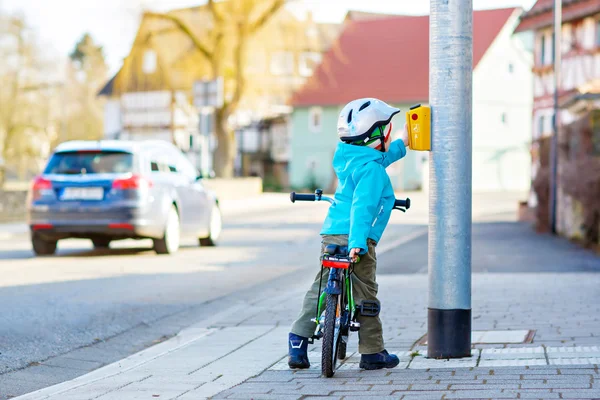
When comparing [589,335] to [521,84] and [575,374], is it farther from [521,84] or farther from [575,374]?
[521,84]

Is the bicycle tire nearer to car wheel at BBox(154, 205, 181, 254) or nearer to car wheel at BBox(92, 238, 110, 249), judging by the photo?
car wheel at BBox(154, 205, 181, 254)

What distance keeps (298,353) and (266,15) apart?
A: 128ft

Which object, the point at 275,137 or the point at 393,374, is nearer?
the point at 393,374

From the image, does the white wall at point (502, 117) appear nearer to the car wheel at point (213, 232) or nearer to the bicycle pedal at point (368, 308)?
the car wheel at point (213, 232)

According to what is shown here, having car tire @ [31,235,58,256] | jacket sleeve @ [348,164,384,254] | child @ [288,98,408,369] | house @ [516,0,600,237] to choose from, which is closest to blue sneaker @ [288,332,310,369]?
child @ [288,98,408,369]

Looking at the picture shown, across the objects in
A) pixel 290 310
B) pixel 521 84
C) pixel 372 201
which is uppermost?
pixel 521 84

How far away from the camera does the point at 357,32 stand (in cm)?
7419

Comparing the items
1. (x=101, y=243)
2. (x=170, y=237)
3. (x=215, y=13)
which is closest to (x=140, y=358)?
(x=170, y=237)

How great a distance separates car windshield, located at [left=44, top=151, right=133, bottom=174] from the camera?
1595 centimetres

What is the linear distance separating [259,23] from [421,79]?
25.3 meters

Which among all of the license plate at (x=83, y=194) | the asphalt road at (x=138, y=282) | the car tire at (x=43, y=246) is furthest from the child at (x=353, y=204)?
the car tire at (x=43, y=246)

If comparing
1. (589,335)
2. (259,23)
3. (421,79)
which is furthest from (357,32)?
(589,335)

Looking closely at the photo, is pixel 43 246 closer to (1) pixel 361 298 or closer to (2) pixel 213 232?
(2) pixel 213 232

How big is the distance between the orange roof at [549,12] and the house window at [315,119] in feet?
113
